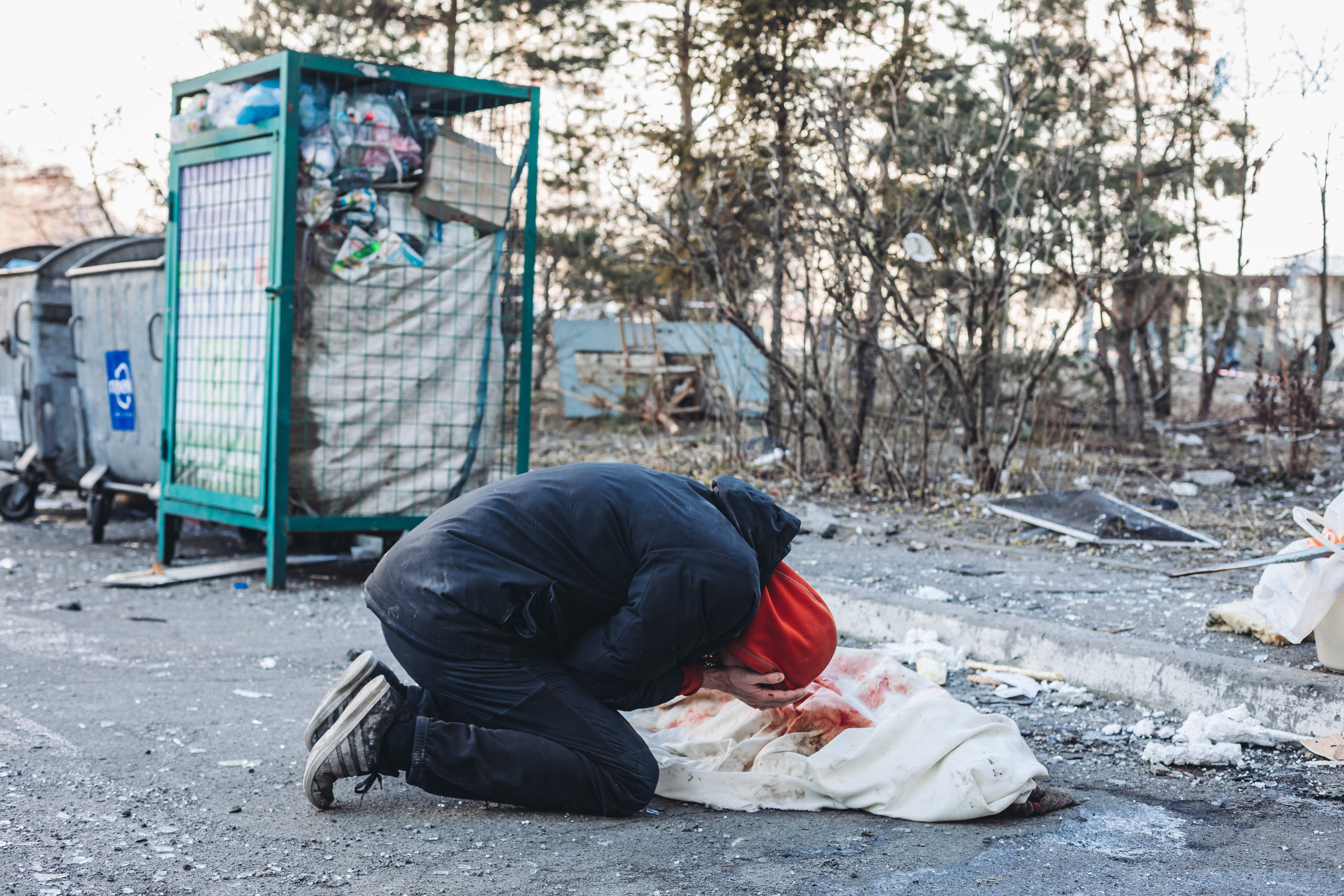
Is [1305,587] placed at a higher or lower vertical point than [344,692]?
higher

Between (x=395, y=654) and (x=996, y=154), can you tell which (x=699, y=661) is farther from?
(x=996, y=154)

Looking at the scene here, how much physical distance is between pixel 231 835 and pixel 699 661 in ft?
3.87

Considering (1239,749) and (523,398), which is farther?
(523,398)

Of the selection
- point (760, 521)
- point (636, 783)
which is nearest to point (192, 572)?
point (636, 783)

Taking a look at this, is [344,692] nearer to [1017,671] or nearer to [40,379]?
[1017,671]

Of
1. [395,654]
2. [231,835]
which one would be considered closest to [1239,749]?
[395,654]

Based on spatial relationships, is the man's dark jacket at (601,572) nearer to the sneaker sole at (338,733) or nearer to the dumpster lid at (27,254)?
the sneaker sole at (338,733)

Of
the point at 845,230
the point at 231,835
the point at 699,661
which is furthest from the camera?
the point at 845,230

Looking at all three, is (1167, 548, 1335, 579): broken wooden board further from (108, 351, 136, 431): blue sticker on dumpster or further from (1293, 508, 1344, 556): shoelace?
(108, 351, 136, 431): blue sticker on dumpster

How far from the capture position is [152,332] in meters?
6.67

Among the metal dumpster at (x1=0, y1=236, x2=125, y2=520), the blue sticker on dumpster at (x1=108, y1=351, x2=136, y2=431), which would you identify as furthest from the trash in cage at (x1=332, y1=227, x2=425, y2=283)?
the metal dumpster at (x1=0, y1=236, x2=125, y2=520)

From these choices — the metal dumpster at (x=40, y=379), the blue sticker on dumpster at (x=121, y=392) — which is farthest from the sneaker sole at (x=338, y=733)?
the metal dumpster at (x=40, y=379)

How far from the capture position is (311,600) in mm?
5512

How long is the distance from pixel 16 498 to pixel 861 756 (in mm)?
7109
